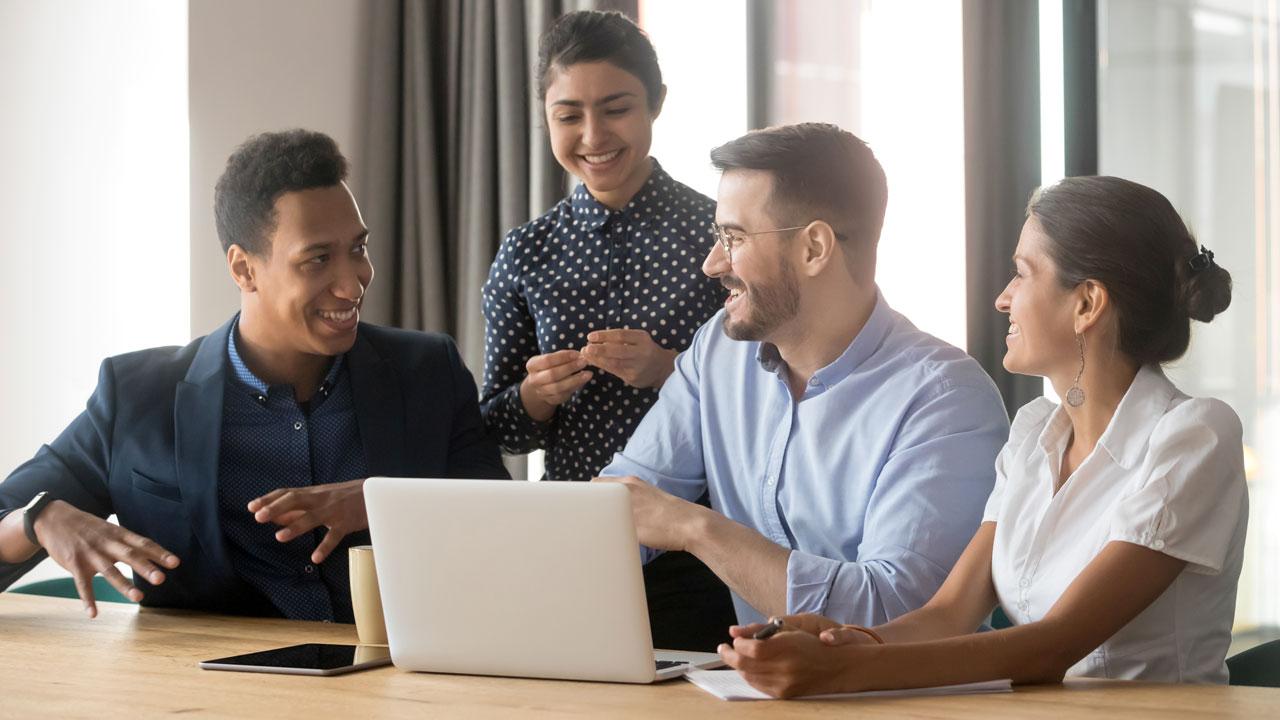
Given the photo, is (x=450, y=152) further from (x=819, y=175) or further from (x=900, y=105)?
(x=819, y=175)

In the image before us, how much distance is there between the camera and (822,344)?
2172 millimetres

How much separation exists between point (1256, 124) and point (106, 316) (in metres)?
3.11

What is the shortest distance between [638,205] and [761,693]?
4.83 ft

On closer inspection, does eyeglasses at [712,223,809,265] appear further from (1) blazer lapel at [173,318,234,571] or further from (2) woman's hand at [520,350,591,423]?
(1) blazer lapel at [173,318,234,571]

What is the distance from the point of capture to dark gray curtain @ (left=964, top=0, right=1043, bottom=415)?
357 centimetres

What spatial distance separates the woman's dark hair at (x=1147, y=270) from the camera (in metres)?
1.77

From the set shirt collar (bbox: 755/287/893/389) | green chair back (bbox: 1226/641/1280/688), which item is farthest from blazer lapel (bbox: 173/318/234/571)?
green chair back (bbox: 1226/641/1280/688)

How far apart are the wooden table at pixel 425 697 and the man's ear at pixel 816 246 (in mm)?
838

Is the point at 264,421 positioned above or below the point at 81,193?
below

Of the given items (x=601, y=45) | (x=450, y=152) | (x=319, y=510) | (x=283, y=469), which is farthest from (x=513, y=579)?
(x=450, y=152)

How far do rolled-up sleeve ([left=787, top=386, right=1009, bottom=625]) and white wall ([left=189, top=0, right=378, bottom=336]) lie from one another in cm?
235

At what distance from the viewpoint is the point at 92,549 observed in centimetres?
202

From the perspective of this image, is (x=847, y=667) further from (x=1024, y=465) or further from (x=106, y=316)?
(x=106, y=316)

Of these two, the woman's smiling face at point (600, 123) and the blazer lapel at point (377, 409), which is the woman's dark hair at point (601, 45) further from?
the blazer lapel at point (377, 409)
